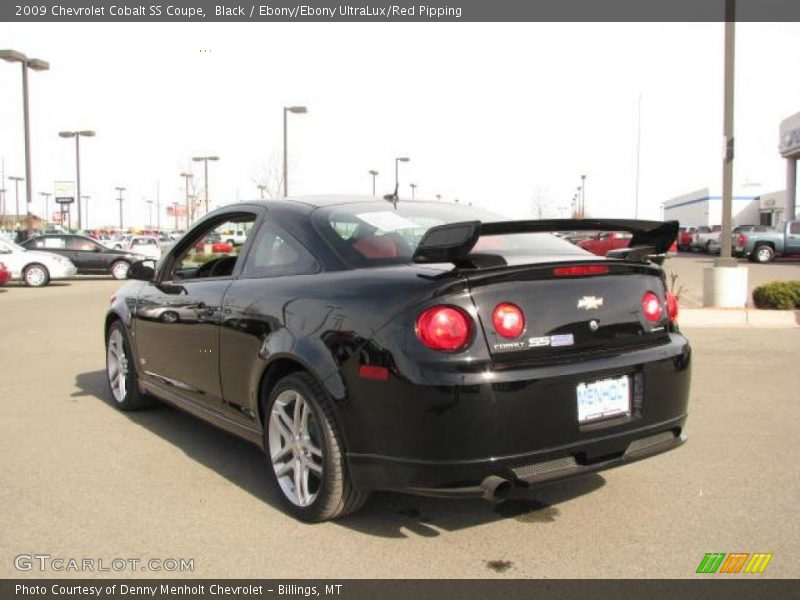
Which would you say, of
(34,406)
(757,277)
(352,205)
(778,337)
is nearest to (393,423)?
(352,205)

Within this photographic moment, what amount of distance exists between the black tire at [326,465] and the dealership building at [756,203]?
114 ft

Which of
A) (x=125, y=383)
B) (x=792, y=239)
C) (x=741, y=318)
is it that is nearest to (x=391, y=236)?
(x=125, y=383)

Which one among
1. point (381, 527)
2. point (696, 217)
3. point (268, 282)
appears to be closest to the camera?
point (381, 527)

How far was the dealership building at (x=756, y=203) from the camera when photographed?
35719 millimetres

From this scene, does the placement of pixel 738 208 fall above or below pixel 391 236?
above

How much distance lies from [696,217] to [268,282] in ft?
243

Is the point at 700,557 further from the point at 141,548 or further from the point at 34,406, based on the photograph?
the point at 34,406

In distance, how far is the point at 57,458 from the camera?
4520 millimetres

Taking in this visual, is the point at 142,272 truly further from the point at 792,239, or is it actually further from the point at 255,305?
the point at 792,239

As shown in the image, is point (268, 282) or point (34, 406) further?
point (34, 406)

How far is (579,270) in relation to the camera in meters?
3.28

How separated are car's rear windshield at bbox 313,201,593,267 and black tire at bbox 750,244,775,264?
28.1m

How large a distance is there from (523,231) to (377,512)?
1577 mm

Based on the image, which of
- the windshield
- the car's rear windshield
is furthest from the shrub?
the windshield
